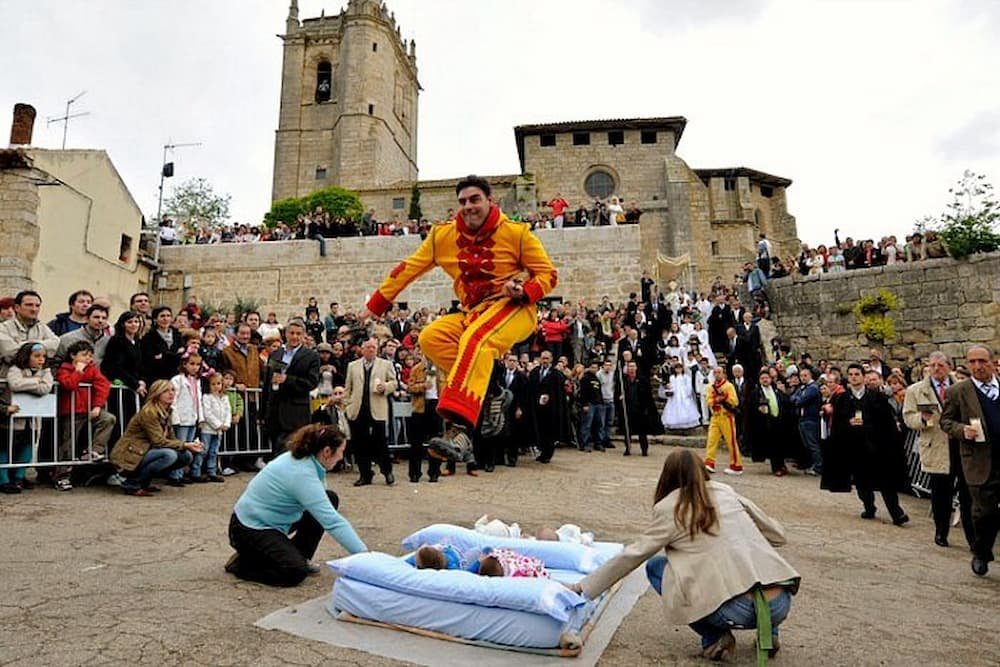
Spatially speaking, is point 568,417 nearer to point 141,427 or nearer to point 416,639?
point 141,427

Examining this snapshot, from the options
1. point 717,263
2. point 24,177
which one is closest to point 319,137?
point 717,263

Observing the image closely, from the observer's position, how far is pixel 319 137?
52.2 metres

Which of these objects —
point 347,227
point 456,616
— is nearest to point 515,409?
point 456,616

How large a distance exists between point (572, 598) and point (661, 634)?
792mm

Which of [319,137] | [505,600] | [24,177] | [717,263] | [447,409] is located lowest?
[505,600]

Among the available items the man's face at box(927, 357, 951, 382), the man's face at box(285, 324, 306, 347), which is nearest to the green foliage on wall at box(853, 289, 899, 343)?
Result: the man's face at box(927, 357, 951, 382)

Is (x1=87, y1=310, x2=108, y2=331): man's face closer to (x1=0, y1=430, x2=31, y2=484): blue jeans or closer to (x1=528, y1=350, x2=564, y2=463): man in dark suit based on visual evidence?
(x1=0, y1=430, x2=31, y2=484): blue jeans

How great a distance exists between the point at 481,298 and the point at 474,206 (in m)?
0.70

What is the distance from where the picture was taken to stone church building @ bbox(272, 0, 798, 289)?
3906 centimetres

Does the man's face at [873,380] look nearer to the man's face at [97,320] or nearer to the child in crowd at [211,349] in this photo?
the child in crowd at [211,349]

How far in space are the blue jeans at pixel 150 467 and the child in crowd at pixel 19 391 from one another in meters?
1.02

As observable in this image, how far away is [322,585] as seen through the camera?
14.0ft

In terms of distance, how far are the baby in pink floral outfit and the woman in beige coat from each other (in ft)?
1.92

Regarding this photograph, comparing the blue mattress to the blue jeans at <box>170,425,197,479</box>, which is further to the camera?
the blue jeans at <box>170,425,197,479</box>
